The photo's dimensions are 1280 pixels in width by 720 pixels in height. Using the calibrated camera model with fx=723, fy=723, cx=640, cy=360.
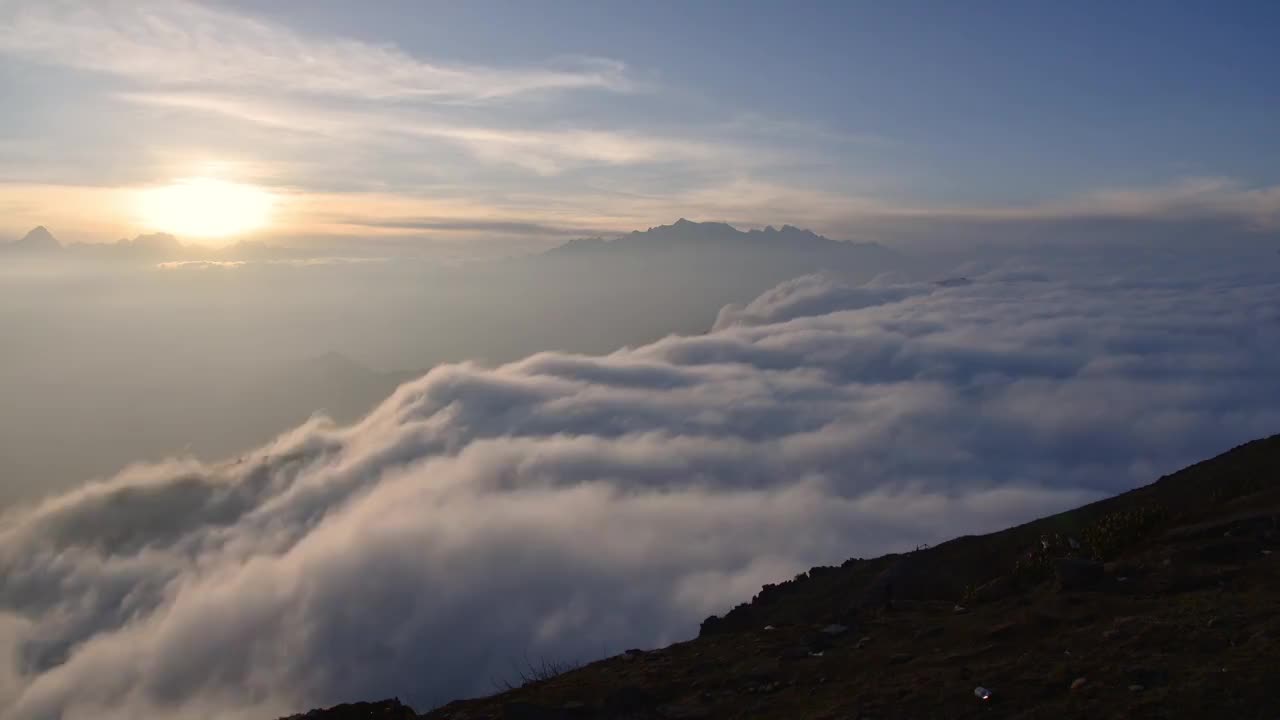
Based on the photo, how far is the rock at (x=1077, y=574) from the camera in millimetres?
12000

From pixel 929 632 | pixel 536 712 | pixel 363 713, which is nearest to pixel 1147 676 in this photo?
pixel 929 632

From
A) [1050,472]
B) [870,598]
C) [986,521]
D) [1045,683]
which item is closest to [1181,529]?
[870,598]

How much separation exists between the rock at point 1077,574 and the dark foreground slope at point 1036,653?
0.08ft

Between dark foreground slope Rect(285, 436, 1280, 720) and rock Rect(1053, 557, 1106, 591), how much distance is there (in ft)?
0.08

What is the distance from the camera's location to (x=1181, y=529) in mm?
14508

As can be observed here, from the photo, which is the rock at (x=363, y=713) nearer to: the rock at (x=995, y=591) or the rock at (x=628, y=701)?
the rock at (x=628, y=701)

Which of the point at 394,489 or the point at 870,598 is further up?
the point at 870,598

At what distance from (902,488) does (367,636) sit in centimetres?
9665

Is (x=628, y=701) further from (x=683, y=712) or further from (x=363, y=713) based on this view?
(x=363, y=713)

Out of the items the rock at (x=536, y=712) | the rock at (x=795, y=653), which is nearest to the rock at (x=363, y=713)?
the rock at (x=536, y=712)

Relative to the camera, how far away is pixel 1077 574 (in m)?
12.1

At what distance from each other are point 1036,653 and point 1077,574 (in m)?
3.34

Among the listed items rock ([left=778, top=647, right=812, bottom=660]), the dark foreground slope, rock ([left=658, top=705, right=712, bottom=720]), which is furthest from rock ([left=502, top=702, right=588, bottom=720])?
rock ([left=778, top=647, right=812, bottom=660])

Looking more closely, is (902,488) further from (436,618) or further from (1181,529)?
(1181,529)
